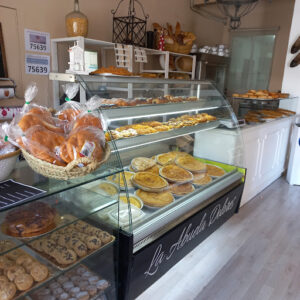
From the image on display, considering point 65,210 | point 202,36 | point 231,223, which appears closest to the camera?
point 65,210

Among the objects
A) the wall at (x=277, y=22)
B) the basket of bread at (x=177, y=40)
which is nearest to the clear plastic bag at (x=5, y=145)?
the basket of bread at (x=177, y=40)

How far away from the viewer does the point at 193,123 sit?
2.47 meters

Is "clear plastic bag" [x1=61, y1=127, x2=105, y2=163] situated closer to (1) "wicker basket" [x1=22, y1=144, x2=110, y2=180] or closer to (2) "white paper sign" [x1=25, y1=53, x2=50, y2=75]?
(1) "wicker basket" [x1=22, y1=144, x2=110, y2=180]

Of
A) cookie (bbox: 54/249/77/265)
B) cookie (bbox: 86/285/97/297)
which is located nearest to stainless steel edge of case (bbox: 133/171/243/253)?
cookie (bbox: 86/285/97/297)

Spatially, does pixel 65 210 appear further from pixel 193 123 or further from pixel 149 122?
pixel 193 123

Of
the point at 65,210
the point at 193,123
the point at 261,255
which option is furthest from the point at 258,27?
the point at 65,210

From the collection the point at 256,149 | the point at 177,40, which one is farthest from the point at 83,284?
the point at 177,40

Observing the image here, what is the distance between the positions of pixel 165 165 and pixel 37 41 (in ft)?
7.16

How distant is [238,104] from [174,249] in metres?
3.00

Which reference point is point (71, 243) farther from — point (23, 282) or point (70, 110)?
point (70, 110)

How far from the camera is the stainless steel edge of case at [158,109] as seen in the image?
1.88 metres

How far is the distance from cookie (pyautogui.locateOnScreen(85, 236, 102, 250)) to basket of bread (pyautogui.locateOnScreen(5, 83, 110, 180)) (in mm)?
425

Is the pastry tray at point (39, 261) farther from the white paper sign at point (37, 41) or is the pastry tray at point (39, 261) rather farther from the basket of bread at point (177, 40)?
the basket of bread at point (177, 40)

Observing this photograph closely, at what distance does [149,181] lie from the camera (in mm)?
2123
